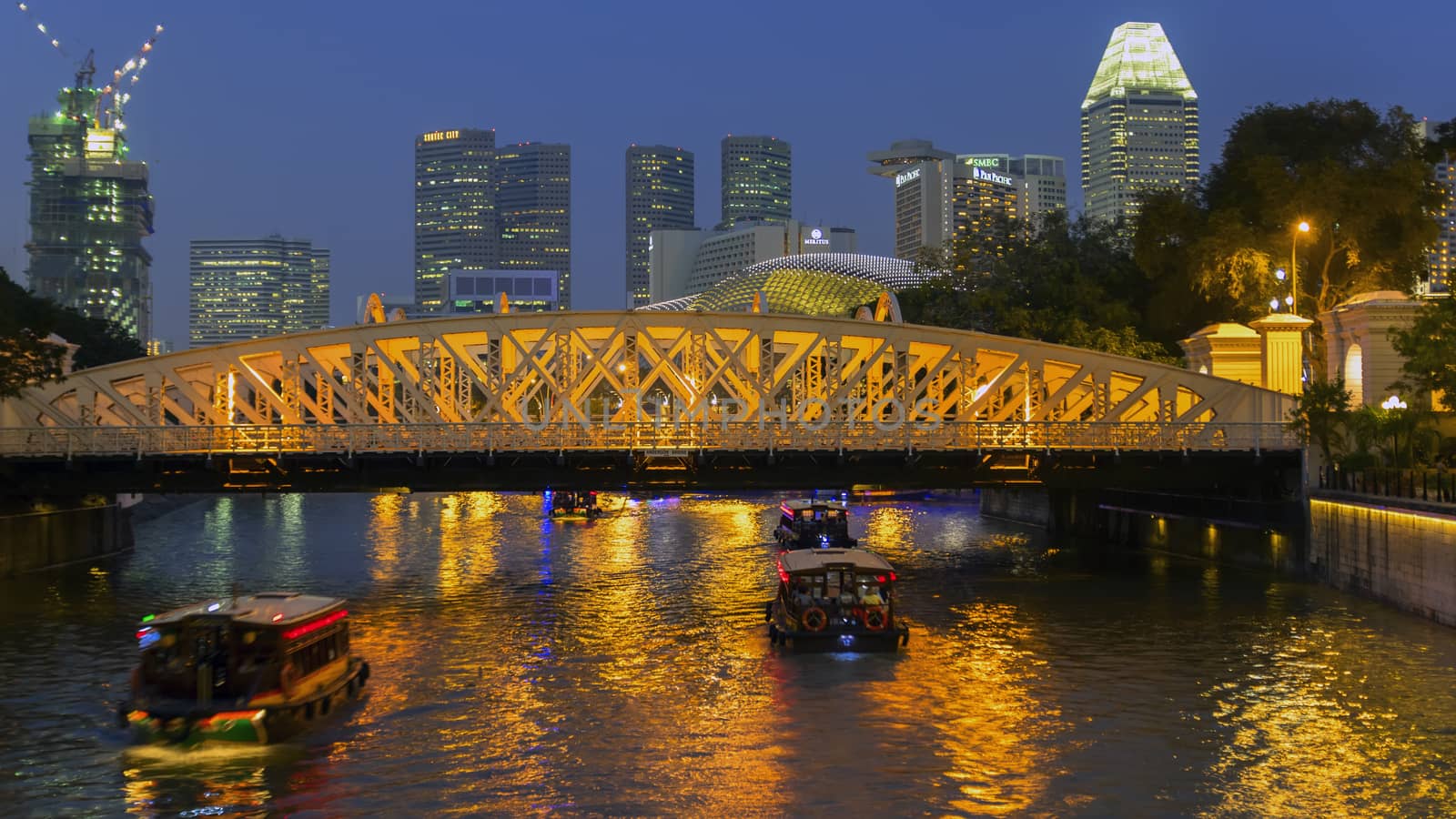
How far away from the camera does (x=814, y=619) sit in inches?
1863

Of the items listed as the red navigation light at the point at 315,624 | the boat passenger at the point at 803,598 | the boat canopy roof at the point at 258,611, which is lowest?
the boat passenger at the point at 803,598

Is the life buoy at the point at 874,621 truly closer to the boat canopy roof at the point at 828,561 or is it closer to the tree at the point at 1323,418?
the boat canopy roof at the point at 828,561

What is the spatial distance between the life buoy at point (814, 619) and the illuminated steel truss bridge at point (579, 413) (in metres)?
13.8

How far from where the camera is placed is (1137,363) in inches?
2783

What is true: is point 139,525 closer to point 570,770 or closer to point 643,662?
point 643,662

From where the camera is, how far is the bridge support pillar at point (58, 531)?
6719cm

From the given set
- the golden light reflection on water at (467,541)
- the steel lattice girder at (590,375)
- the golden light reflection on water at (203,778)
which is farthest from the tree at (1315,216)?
the golden light reflection on water at (203,778)

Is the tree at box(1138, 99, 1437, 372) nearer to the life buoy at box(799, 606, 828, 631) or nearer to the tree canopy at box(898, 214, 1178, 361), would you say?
the tree canopy at box(898, 214, 1178, 361)

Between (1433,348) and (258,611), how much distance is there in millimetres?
44614

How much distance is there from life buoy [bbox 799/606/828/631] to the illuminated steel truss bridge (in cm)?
1384

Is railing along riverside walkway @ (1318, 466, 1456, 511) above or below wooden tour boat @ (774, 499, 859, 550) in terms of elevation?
above

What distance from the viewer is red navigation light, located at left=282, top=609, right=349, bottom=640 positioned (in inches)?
1436

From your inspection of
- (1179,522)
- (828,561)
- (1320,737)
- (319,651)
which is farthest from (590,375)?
(1320,737)

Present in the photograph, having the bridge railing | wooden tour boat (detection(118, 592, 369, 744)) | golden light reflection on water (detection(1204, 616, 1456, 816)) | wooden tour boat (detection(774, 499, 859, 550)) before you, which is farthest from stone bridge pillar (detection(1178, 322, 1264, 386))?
wooden tour boat (detection(118, 592, 369, 744))
